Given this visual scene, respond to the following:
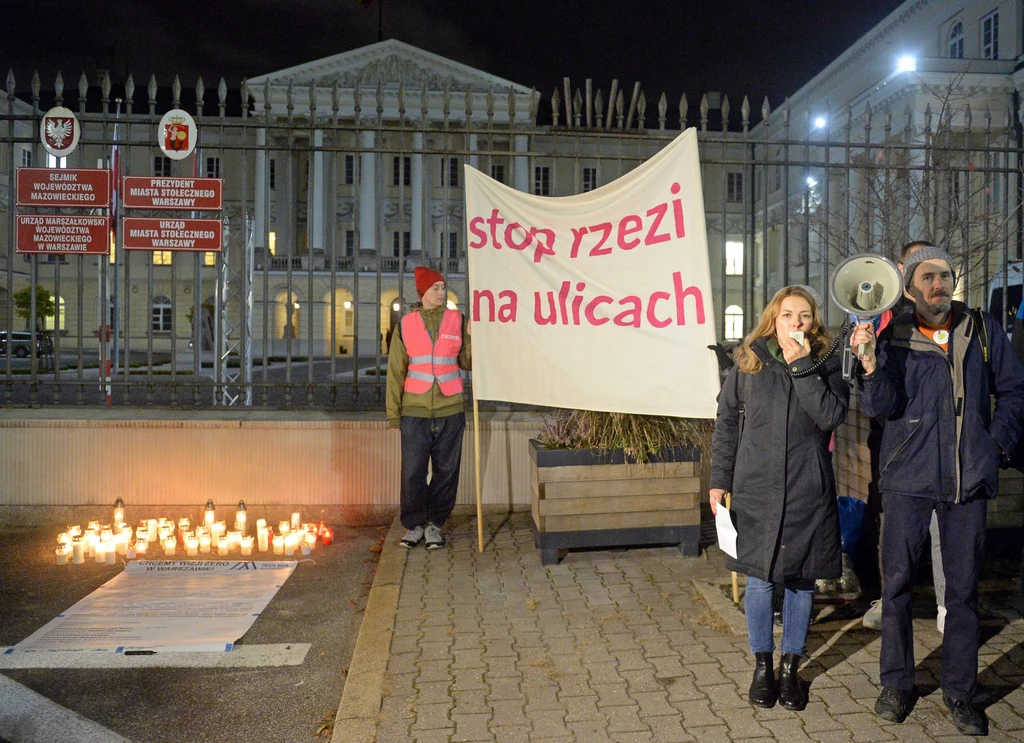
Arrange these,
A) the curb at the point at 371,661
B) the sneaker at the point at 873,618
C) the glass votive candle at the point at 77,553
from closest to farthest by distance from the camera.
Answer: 1. the curb at the point at 371,661
2. the sneaker at the point at 873,618
3. the glass votive candle at the point at 77,553

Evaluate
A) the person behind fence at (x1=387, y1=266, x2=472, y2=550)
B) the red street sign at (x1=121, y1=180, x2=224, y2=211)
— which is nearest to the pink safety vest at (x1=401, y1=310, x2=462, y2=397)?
the person behind fence at (x1=387, y1=266, x2=472, y2=550)

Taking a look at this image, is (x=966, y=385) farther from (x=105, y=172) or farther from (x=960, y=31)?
(x=960, y=31)

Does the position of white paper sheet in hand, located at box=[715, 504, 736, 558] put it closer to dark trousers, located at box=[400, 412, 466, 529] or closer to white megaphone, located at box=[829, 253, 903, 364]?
white megaphone, located at box=[829, 253, 903, 364]

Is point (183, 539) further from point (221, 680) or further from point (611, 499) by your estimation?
point (611, 499)

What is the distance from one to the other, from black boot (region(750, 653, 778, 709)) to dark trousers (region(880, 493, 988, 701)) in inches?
17.5

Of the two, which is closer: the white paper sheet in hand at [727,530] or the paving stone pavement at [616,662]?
the paving stone pavement at [616,662]

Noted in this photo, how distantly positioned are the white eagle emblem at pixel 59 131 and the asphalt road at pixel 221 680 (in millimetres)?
3630

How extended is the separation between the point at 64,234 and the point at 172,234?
3.06 ft

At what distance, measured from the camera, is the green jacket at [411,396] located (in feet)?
21.0

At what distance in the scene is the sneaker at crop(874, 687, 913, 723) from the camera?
354 centimetres

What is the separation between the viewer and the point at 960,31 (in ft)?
111

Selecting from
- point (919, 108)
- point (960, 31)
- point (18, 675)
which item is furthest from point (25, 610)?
point (960, 31)

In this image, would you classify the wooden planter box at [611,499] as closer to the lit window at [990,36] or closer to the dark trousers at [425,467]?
the dark trousers at [425,467]

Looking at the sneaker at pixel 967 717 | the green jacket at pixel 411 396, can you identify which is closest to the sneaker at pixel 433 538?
the green jacket at pixel 411 396
